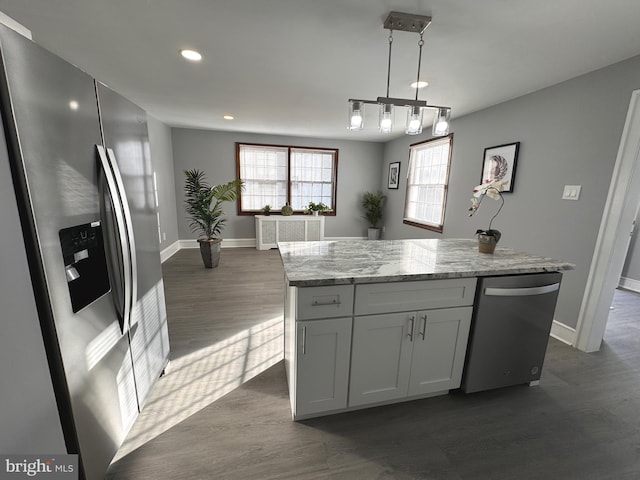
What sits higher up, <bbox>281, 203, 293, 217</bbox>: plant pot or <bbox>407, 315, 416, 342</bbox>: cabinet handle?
<bbox>281, 203, 293, 217</bbox>: plant pot

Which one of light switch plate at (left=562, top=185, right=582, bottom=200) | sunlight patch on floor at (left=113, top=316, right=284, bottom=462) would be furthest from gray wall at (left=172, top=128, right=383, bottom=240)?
light switch plate at (left=562, top=185, right=582, bottom=200)

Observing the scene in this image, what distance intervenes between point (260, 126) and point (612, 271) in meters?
4.87

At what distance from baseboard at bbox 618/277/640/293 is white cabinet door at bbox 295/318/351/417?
4.84m

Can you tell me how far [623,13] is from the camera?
1555mm

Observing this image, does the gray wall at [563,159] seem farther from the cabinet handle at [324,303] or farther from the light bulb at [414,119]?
the cabinet handle at [324,303]

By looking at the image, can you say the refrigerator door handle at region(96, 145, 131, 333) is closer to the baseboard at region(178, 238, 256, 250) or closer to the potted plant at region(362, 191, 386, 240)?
the baseboard at region(178, 238, 256, 250)

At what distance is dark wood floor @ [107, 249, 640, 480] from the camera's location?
134 cm

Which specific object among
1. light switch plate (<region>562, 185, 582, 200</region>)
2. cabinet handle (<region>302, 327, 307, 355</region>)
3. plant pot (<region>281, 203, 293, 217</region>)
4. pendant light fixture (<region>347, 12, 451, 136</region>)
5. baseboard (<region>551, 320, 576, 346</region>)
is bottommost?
baseboard (<region>551, 320, 576, 346</region>)

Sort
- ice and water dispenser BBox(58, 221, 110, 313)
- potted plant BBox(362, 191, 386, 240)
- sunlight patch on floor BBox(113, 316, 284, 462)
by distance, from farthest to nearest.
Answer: potted plant BBox(362, 191, 386, 240) → sunlight patch on floor BBox(113, 316, 284, 462) → ice and water dispenser BBox(58, 221, 110, 313)

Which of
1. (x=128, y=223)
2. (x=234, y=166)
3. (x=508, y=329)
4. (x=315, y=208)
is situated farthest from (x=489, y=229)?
(x=234, y=166)

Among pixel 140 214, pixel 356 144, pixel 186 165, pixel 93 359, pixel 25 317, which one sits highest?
pixel 356 144

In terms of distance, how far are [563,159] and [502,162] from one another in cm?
65

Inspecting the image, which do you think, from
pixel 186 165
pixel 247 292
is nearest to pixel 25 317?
pixel 247 292

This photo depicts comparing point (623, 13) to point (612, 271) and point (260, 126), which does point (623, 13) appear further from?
point (260, 126)
